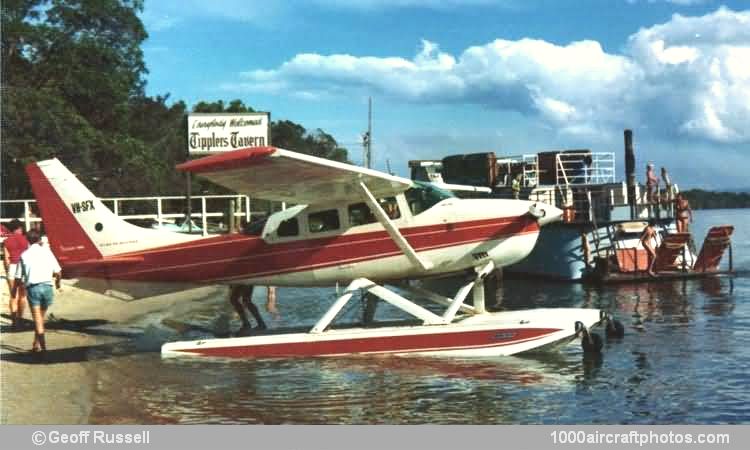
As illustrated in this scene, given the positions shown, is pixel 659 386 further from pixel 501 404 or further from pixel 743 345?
pixel 743 345

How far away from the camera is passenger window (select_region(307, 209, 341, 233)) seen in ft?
48.1

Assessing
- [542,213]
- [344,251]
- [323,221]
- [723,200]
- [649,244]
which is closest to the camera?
[542,213]

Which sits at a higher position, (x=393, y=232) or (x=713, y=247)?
(x=393, y=232)

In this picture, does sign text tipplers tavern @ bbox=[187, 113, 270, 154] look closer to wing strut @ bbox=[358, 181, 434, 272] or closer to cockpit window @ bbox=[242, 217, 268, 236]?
cockpit window @ bbox=[242, 217, 268, 236]

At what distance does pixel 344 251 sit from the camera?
14539 mm

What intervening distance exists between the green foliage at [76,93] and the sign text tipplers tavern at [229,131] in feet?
31.2

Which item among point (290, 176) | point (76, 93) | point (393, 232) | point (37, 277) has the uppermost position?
point (76, 93)

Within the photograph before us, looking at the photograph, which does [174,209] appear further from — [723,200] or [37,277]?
[723,200]

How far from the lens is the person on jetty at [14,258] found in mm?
15804

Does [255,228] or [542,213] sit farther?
[255,228]

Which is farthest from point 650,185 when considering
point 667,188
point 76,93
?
point 76,93

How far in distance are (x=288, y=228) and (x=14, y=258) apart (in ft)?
18.1

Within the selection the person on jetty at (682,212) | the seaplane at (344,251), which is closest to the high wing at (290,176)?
the seaplane at (344,251)
